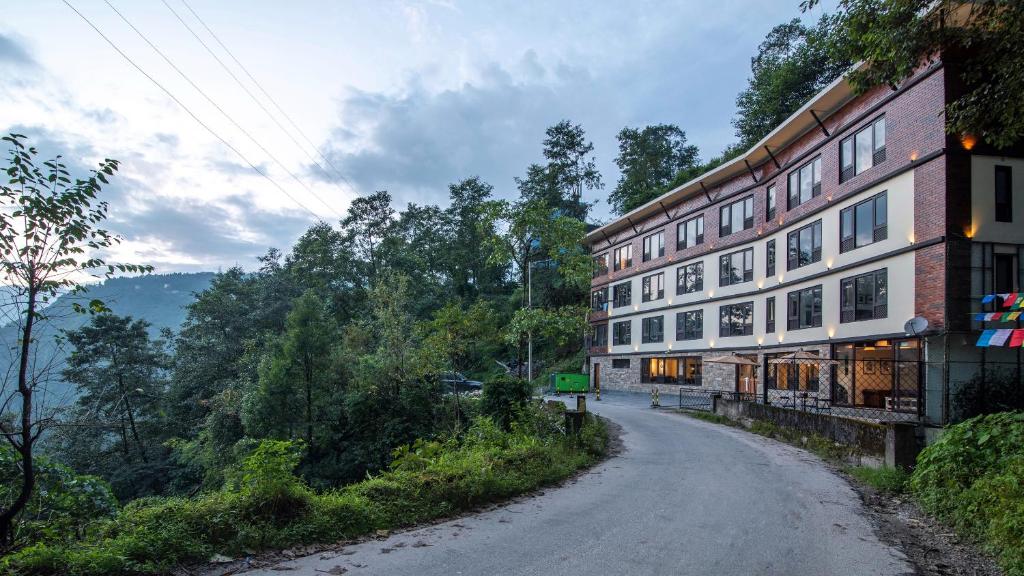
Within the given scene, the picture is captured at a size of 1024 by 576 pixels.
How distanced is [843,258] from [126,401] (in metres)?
36.4

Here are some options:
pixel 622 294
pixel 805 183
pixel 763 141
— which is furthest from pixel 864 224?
pixel 622 294

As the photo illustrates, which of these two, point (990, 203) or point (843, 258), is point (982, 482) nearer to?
point (990, 203)

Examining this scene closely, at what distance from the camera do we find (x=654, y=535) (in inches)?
271

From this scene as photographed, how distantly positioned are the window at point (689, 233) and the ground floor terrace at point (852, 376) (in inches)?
276

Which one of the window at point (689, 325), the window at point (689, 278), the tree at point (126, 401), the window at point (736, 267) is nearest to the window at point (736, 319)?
the window at point (736, 267)

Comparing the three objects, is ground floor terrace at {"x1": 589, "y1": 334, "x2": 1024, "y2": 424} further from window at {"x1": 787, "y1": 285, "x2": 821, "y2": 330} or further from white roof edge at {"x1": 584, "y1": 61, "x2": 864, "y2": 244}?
white roof edge at {"x1": 584, "y1": 61, "x2": 864, "y2": 244}

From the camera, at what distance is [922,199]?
19.1m

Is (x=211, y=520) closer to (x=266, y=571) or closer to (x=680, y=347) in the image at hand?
(x=266, y=571)

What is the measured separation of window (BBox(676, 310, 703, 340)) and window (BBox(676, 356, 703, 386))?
139 cm

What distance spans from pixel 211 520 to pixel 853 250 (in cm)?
2392

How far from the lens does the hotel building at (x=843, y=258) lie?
18.2 m

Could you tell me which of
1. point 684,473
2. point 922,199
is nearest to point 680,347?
point 922,199

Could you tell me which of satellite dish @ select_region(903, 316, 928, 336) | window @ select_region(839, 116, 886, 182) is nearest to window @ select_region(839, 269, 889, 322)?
satellite dish @ select_region(903, 316, 928, 336)

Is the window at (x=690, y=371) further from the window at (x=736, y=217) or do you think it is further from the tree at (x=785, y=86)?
the tree at (x=785, y=86)
